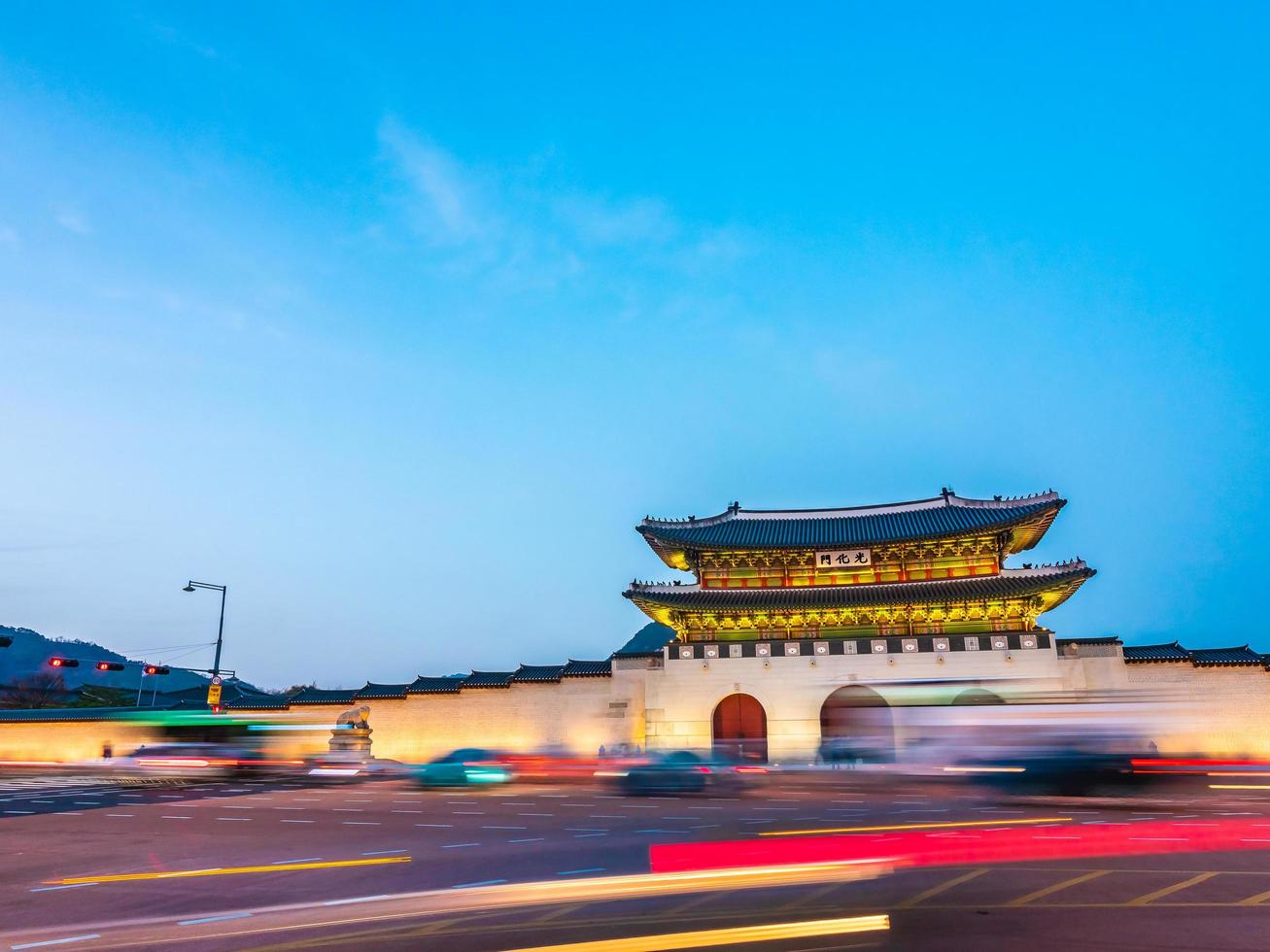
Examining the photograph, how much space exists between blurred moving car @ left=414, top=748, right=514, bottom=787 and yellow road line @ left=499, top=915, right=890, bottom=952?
17.1m

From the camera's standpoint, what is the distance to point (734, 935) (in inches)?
257

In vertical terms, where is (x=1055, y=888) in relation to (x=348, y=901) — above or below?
above

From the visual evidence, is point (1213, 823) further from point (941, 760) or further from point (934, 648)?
point (934, 648)

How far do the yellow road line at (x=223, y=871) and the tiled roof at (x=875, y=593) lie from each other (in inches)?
923

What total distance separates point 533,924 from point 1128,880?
22.9 ft

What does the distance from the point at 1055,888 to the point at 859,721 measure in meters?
24.8

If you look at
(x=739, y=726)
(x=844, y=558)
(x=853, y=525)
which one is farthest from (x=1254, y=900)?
(x=853, y=525)

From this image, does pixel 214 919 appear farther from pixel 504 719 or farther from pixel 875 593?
pixel 875 593

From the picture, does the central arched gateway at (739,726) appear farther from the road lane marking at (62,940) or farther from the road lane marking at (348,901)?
the road lane marking at (62,940)

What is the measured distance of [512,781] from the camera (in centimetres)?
2438

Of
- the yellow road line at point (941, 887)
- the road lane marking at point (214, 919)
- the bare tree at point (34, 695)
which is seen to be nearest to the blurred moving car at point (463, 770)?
the road lane marking at point (214, 919)

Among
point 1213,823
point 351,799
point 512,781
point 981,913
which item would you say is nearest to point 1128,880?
point 981,913

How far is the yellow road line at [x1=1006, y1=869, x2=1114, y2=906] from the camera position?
25.7 ft

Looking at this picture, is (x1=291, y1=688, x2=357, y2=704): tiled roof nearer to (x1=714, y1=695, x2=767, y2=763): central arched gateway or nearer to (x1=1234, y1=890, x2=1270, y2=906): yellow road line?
(x1=714, y1=695, x2=767, y2=763): central arched gateway
